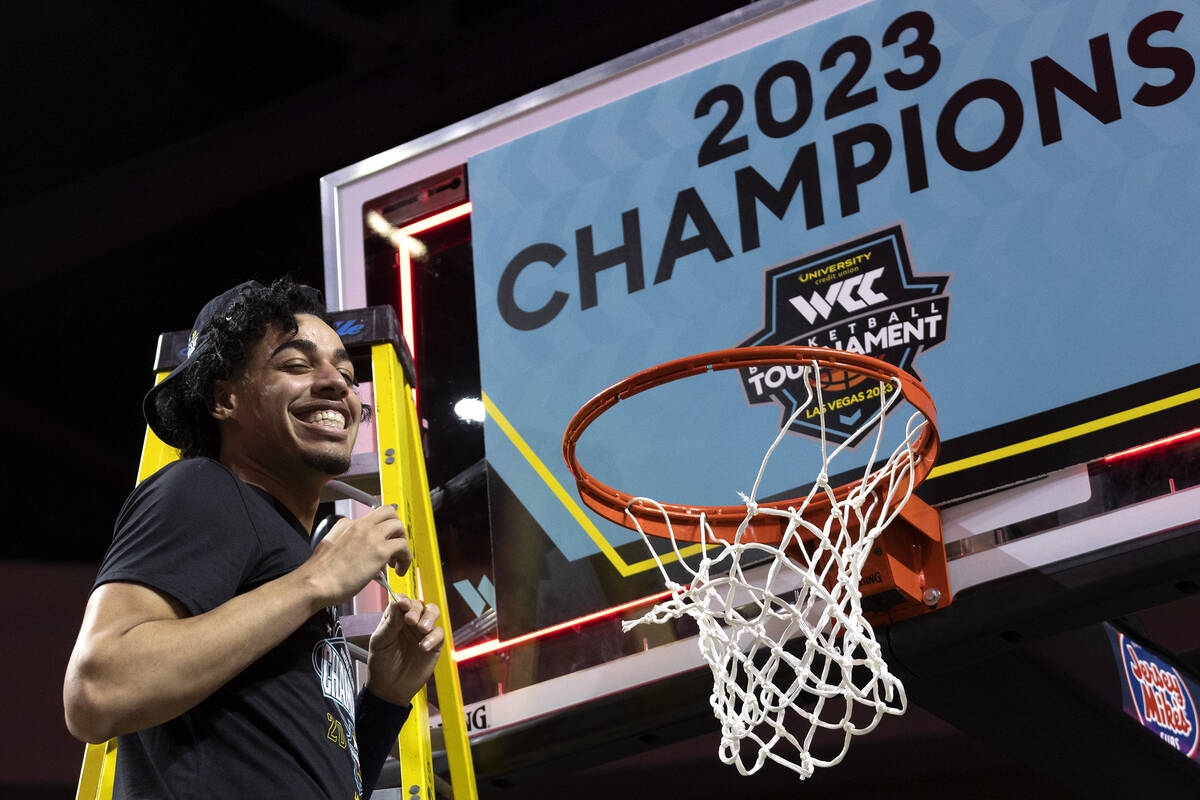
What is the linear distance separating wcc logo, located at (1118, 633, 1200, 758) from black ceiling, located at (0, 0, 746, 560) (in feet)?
8.52

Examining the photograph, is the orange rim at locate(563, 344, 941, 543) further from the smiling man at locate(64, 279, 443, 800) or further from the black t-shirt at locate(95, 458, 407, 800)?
the black t-shirt at locate(95, 458, 407, 800)

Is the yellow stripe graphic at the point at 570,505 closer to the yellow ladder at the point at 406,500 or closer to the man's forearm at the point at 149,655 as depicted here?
the yellow ladder at the point at 406,500

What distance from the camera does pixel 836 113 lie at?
8.61 ft

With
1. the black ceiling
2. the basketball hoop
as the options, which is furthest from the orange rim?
the black ceiling

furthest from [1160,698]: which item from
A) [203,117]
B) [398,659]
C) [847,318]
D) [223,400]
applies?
[203,117]

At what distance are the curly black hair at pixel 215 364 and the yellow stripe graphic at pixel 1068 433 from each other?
3.85 feet

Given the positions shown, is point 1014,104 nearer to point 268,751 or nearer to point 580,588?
point 580,588

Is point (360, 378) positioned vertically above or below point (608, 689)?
above

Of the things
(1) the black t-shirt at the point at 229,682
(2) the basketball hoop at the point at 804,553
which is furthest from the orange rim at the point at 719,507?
(1) the black t-shirt at the point at 229,682

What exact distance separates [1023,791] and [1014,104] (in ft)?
12.2

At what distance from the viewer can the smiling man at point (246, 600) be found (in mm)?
1210

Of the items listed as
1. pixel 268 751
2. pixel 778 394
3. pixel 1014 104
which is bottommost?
pixel 268 751

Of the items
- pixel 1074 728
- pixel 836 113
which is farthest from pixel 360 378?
pixel 1074 728

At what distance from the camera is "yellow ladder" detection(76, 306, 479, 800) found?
200cm
